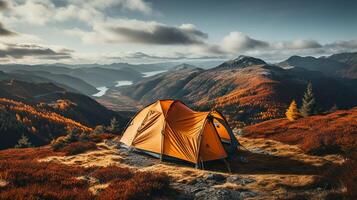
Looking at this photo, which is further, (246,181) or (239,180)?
(239,180)

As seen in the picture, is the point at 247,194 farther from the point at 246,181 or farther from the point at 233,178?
the point at 233,178

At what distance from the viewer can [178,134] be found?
22.2 metres

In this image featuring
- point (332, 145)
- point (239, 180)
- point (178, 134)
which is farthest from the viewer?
point (178, 134)

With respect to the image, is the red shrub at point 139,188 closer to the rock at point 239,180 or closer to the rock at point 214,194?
the rock at point 214,194

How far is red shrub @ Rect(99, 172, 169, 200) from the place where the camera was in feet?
37.0

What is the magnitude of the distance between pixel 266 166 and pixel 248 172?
209 centimetres

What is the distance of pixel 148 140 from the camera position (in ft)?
80.1

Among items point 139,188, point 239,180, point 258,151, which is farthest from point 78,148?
point 239,180

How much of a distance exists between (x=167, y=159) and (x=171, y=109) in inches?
182

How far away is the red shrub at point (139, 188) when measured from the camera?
1128 cm

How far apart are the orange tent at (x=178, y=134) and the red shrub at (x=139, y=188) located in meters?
6.85

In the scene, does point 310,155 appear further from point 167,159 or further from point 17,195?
point 17,195

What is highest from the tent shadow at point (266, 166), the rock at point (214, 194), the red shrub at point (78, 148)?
the rock at point (214, 194)

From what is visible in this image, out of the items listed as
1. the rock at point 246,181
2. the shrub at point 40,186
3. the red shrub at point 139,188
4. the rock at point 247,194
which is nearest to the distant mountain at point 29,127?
the shrub at point 40,186
